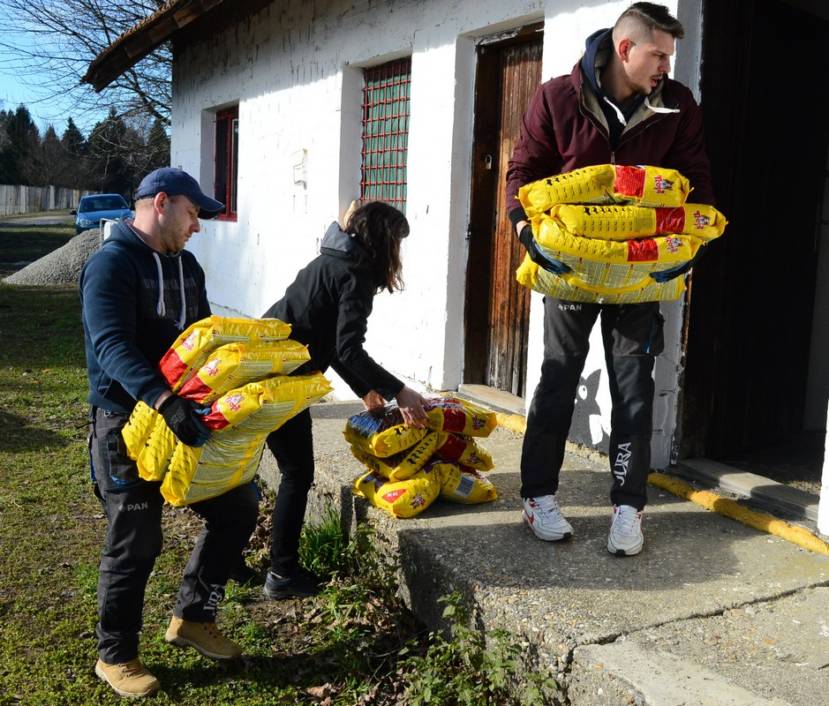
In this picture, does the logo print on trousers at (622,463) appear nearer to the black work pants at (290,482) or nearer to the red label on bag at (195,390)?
the black work pants at (290,482)

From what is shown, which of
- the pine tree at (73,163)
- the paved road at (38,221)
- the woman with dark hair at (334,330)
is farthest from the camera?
the pine tree at (73,163)

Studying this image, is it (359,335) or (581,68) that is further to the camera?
(359,335)

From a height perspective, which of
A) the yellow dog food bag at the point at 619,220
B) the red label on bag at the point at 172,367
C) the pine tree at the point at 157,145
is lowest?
the red label on bag at the point at 172,367

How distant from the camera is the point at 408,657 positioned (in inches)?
132

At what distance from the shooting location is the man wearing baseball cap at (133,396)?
9.58 ft

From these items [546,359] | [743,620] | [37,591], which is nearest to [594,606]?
[743,620]

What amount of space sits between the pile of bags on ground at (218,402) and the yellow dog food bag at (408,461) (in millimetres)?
933

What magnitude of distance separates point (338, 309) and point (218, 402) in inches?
36.4

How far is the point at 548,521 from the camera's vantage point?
3504mm

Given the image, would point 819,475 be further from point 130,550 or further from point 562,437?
point 130,550

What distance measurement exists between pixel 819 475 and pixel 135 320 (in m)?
3.45

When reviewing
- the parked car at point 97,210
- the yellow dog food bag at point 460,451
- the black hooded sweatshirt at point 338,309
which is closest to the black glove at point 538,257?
the black hooded sweatshirt at point 338,309

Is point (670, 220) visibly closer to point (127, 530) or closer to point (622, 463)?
point (622, 463)

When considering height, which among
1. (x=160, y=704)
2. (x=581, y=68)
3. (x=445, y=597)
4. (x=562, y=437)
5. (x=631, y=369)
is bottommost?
(x=160, y=704)
